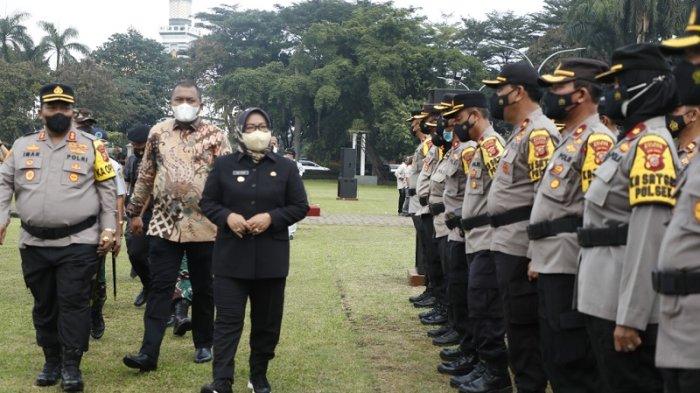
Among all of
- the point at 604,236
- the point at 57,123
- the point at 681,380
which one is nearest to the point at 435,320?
the point at 57,123

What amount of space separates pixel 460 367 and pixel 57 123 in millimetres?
3465

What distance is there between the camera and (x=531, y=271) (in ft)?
16.5

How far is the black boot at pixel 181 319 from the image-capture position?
8.04 m

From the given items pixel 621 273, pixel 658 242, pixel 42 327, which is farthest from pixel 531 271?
pixel 42 327

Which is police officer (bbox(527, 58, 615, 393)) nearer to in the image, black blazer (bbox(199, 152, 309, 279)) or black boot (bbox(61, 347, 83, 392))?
black blazer (bbox(199, 152, 309, 279))

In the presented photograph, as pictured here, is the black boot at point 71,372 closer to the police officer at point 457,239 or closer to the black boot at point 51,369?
the black boot at point 51,369

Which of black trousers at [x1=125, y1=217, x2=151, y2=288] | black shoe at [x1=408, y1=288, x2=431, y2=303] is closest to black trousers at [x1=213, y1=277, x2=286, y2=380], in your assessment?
black trousers at [x1=125, y1=217, x2=151, y2=288]

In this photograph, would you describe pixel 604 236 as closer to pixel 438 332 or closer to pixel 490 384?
pixel 490 384

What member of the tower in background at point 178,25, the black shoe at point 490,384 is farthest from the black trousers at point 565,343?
the tower in background at point 178,25

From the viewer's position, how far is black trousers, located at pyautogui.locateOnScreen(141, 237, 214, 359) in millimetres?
6742

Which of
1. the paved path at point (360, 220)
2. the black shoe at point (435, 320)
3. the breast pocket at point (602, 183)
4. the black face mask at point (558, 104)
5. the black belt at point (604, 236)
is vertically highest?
the black face mask at point (558, 104)

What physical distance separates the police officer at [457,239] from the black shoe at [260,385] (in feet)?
5.04

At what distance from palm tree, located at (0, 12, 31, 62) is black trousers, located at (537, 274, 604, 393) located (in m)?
54.9

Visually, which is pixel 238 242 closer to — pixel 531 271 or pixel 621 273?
pixel 531 271
